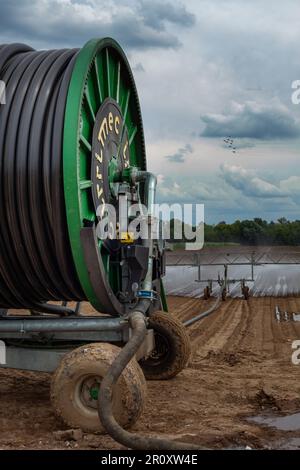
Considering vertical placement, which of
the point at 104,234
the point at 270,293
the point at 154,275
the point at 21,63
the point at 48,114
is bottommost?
the point at 270,293

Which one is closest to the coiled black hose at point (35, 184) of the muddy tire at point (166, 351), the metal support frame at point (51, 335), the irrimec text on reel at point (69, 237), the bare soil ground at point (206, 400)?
the irrimec text on reel at point (69, 237)

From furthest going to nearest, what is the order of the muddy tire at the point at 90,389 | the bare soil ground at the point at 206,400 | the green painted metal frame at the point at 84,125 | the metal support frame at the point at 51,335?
the metal support frame at the point at 51,335 < the green painted metal frame at the point at 84,125 < the muddy tire at the point at 90,389 < the bare soil ground at the point at 206,400

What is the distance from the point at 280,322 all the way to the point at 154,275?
26.0ft

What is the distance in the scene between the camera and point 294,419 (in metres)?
7.27

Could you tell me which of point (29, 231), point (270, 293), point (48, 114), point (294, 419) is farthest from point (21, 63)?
point (270, 293)

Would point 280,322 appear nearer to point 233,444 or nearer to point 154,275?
point 154,275

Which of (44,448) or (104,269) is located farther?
(104,269)

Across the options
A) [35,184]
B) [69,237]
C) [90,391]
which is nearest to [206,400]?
[90,391]

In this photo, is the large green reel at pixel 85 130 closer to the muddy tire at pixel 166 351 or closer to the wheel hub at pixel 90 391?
the wheel hub at pixel 90 391

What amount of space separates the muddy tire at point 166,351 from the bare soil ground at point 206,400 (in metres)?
0.18

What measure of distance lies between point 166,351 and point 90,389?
273cm

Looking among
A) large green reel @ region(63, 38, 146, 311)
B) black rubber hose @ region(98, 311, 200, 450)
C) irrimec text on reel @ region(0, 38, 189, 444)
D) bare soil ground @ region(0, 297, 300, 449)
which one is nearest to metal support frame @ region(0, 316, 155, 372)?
irrimec text on reel @ region(0, 38, 189, 444)

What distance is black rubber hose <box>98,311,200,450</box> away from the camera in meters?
5.46

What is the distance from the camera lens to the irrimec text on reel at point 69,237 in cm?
679
